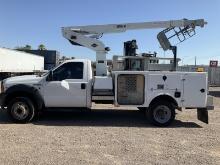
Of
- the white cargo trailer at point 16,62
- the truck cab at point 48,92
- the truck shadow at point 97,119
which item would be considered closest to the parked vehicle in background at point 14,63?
the white cargo trailer at point 16,62

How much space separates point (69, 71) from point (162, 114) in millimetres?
3268

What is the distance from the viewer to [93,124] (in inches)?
486

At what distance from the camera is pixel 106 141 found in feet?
31.7

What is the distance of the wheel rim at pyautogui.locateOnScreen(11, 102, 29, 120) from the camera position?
12.3 meters

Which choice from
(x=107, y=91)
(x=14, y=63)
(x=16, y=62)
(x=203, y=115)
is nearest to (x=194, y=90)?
(x=203, y=115)

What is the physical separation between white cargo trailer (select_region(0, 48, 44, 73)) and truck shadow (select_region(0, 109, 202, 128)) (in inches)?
832

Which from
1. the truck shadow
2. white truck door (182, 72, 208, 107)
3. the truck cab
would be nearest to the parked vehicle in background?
the truck shadow

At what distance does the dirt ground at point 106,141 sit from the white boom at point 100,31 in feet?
6.89

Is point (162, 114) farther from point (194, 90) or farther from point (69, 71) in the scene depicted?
point (69, 71)

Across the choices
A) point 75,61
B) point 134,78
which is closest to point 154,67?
point 134,78

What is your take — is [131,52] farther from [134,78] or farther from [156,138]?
[156,138]

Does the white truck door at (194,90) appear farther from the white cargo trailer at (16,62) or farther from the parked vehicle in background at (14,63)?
the white cargo trailer at (16,62)

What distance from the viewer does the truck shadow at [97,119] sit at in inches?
491

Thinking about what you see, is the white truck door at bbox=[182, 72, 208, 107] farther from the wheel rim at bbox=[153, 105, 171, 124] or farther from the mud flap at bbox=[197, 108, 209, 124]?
the wheel rim at bbox=[153, 105, 171, 124]
